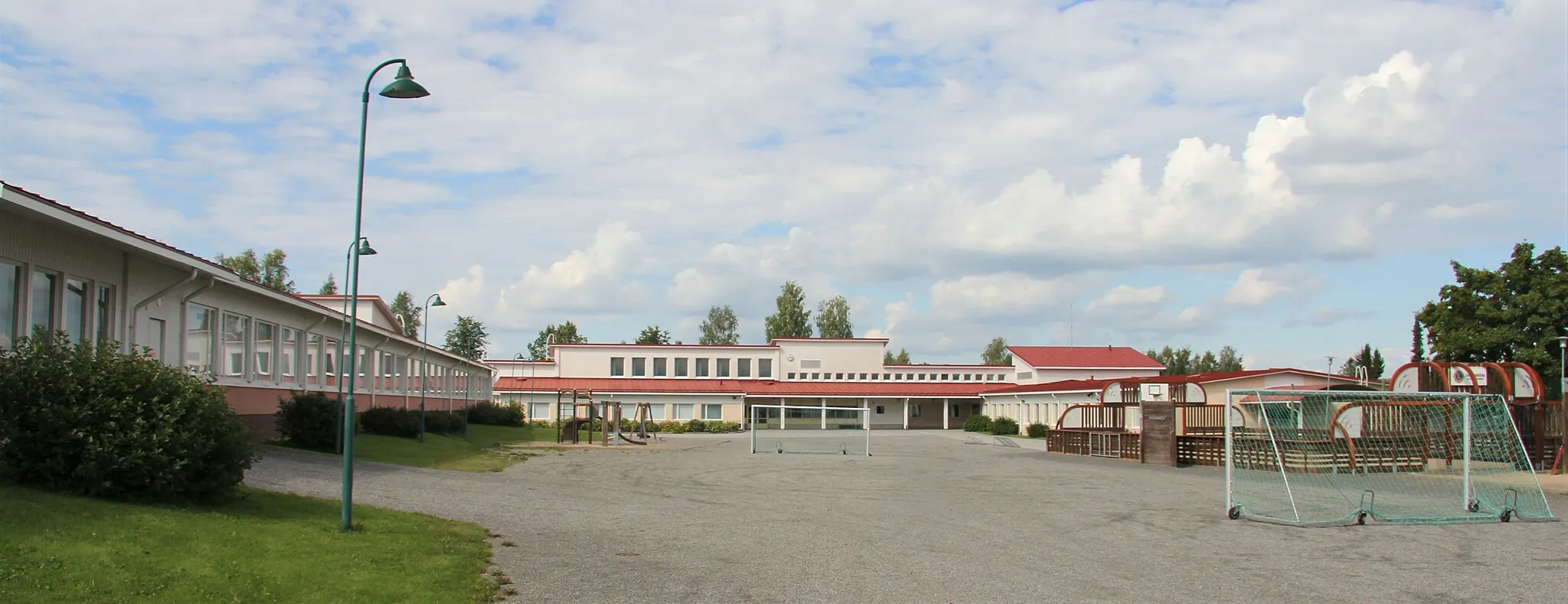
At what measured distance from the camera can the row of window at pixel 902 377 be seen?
78.4m

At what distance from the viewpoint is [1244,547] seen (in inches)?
571

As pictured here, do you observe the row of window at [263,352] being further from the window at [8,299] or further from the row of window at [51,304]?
the window at [8,299]

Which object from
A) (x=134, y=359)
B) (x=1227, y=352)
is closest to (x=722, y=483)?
(x=134, y=359)

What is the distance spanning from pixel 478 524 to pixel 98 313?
8.22 meters

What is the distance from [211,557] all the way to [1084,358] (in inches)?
2830

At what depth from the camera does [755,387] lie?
7450cm

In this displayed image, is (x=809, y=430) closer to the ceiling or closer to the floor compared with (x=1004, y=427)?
closer to the floor

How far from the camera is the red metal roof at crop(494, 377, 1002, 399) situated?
2810 inches

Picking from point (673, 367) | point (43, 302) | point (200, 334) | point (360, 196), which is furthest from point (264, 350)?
point (673, 367)

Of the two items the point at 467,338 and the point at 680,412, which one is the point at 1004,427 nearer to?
the point at 680,412

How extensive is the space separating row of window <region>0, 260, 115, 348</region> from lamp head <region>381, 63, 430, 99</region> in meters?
Result: 5.76

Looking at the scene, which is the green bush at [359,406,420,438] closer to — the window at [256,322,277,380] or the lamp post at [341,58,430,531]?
the window at [256,322,277,380]

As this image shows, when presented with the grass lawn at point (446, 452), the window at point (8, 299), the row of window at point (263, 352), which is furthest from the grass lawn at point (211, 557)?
the grass lawn at point (446, 452)

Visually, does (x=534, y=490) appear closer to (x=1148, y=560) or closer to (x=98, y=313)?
(x=98, y=313)
